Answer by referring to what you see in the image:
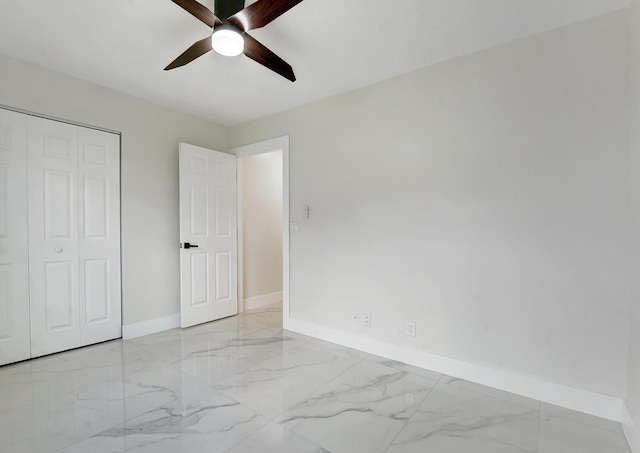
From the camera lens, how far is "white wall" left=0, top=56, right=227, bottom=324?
2.68 meters

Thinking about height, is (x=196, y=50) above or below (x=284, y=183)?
above

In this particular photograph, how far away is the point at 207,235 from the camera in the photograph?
3582mm

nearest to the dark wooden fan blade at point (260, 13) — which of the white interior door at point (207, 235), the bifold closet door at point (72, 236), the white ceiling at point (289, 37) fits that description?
the white ceiling at point (289, 37)

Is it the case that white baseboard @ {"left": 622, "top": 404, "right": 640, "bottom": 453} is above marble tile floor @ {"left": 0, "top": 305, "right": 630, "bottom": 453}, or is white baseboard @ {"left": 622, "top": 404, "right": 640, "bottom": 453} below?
above

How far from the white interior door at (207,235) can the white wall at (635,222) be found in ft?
11.9

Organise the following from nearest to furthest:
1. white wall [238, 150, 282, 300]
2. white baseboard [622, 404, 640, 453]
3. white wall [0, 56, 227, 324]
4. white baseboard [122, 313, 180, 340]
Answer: white baseboard [622, 404, 640, 453], white wall [0, 56, 227, 324], white baseboard [122, 313, 180, 340], white wall [238, 150, 282, 300]

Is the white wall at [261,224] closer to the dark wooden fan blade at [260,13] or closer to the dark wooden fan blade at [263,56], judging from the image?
the dark wooden fan blade at [263,56]

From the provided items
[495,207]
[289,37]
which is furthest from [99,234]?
[495,207]

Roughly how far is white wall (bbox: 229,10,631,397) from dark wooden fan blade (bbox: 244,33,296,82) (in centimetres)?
91

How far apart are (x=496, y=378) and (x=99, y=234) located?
3.66 m

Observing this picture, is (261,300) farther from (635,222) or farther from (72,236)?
(635,222)

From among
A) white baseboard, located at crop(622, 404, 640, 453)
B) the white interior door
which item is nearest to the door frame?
the white interior door

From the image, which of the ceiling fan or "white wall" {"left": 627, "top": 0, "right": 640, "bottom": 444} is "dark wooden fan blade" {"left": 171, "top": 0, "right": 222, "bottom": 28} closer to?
the ceiling fan

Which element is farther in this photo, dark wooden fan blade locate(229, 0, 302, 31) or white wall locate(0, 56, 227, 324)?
white wall locate(0, 56, 227, 324)
